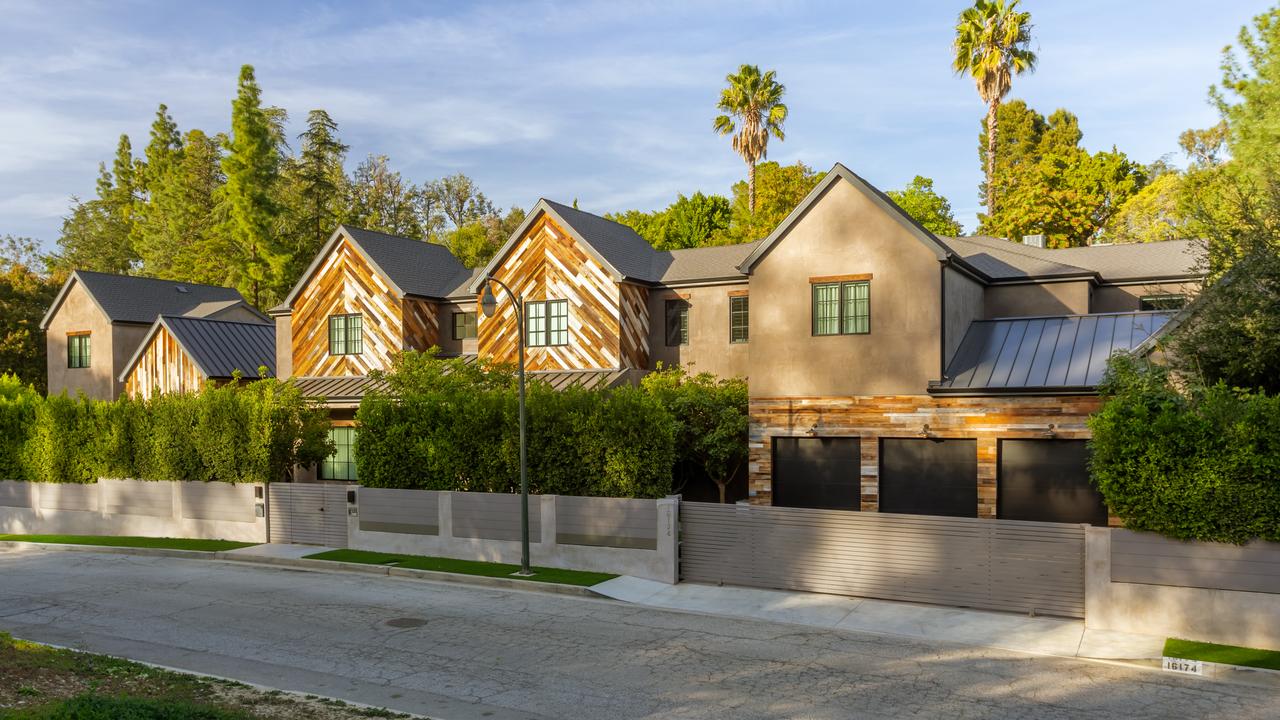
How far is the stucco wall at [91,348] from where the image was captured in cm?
4406

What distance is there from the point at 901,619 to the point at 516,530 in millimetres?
9888

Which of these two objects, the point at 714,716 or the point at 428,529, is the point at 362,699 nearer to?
the point at 714,716

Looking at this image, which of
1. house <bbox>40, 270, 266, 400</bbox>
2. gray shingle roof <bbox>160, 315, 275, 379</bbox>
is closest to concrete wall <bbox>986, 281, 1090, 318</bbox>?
gray shingle roof <bbox>160, 315, 275, 379</bbox>

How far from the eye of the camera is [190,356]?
3959 cm

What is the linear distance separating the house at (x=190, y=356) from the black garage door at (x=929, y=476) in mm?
27255

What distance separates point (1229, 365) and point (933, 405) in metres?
7.13

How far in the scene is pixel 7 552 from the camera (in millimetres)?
27969

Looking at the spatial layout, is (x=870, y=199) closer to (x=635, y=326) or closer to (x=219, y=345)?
(x=635, y=326)

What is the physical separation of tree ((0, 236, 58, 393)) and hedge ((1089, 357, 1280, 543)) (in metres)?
60.8

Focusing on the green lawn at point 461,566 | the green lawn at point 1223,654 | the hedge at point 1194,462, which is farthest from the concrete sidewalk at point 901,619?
the hedge at point 1194,462

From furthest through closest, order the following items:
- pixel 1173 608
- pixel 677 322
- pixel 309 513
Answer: pixel 677 322
pixel 309 513
pixel 1173 608

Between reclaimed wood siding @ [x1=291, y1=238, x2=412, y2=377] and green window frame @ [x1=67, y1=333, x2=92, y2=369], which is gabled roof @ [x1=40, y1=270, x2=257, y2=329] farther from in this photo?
reclaimed wood siding @ [x1=291, y1=238, x2=412, y2=377]

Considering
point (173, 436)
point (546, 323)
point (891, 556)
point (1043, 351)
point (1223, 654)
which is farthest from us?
point (546, 323)

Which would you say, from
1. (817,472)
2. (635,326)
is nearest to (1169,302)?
(817,472)
